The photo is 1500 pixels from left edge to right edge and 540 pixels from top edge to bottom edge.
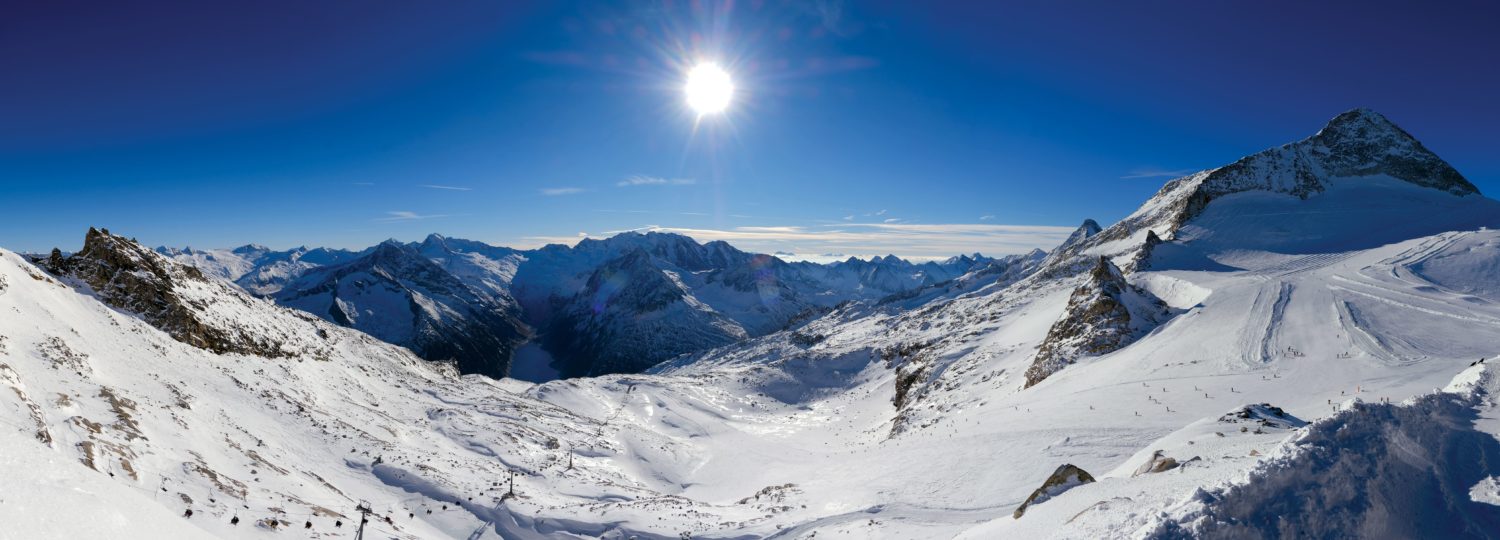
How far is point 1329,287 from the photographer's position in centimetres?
3834

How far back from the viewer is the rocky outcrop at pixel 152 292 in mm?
43500

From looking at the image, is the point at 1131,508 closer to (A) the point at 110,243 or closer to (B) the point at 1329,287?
(B) the point at 1329,287

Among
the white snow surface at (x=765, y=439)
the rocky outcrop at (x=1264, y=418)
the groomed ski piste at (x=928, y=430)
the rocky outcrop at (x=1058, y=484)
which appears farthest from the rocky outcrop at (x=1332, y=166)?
the rocky outcrop at (x=1058, y=484)

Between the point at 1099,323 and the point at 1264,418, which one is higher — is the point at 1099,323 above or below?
above

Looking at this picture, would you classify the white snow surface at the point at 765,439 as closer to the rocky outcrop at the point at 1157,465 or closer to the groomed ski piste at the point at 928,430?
the groomed ski piste at the point at 928,430

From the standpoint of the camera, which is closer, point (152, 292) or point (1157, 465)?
point (1157, 465)

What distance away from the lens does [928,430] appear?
1400 inches

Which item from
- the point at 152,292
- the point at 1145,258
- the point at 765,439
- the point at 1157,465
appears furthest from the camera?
the point at 1145,258

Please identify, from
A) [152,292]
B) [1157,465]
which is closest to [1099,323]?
[1157,465]

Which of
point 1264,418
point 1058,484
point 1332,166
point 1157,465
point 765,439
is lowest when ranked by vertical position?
point 765,439

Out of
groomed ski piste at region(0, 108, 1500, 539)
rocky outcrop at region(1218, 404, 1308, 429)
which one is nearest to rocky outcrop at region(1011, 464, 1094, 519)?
groomed ski piste at region(0, 108, 1500, 539)

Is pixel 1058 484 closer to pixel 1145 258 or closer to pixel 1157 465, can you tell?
pixel 1157 465

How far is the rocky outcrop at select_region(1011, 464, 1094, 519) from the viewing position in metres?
13.7

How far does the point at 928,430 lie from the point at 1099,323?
58.6 feet
